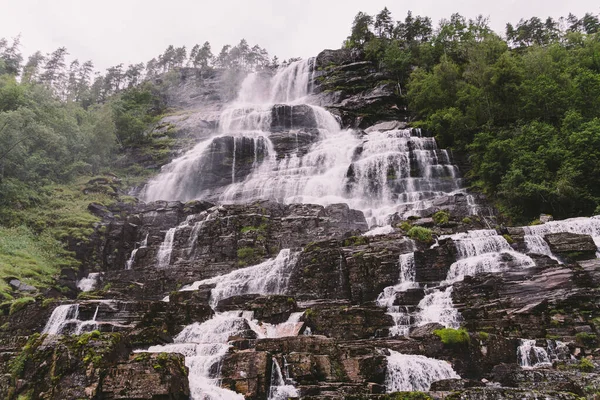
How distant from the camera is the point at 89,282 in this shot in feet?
92.5

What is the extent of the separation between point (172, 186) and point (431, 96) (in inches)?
1106

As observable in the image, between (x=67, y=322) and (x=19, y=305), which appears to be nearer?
(x=67, y=322)

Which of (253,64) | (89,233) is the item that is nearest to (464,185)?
(89,233)

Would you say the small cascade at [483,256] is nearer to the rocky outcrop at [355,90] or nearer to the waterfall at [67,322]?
the waterfall at [67,322]

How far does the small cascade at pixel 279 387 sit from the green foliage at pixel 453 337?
5019 millimetres

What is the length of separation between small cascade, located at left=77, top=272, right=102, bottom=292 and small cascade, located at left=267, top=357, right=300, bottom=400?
20.9m

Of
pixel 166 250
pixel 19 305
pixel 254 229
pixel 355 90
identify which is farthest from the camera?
pixel 355 90

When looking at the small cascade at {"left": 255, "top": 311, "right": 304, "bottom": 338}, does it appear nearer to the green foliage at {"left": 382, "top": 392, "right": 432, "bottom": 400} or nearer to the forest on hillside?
the green foliage at {"left": 382, "top": 392, "right": 432, "bottom": 400}

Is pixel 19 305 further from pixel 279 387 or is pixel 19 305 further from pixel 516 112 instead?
pixel 516 112

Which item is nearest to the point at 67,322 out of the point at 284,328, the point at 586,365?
the point at 284,328

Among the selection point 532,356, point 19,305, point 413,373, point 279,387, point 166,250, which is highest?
point 166,250

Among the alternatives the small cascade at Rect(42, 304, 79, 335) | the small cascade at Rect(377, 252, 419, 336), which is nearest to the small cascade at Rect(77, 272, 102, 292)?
the small cascade at Rect(42, 304, 79, 335)

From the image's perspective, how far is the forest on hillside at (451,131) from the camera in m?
26.6

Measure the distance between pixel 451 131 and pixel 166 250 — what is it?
26320mm
